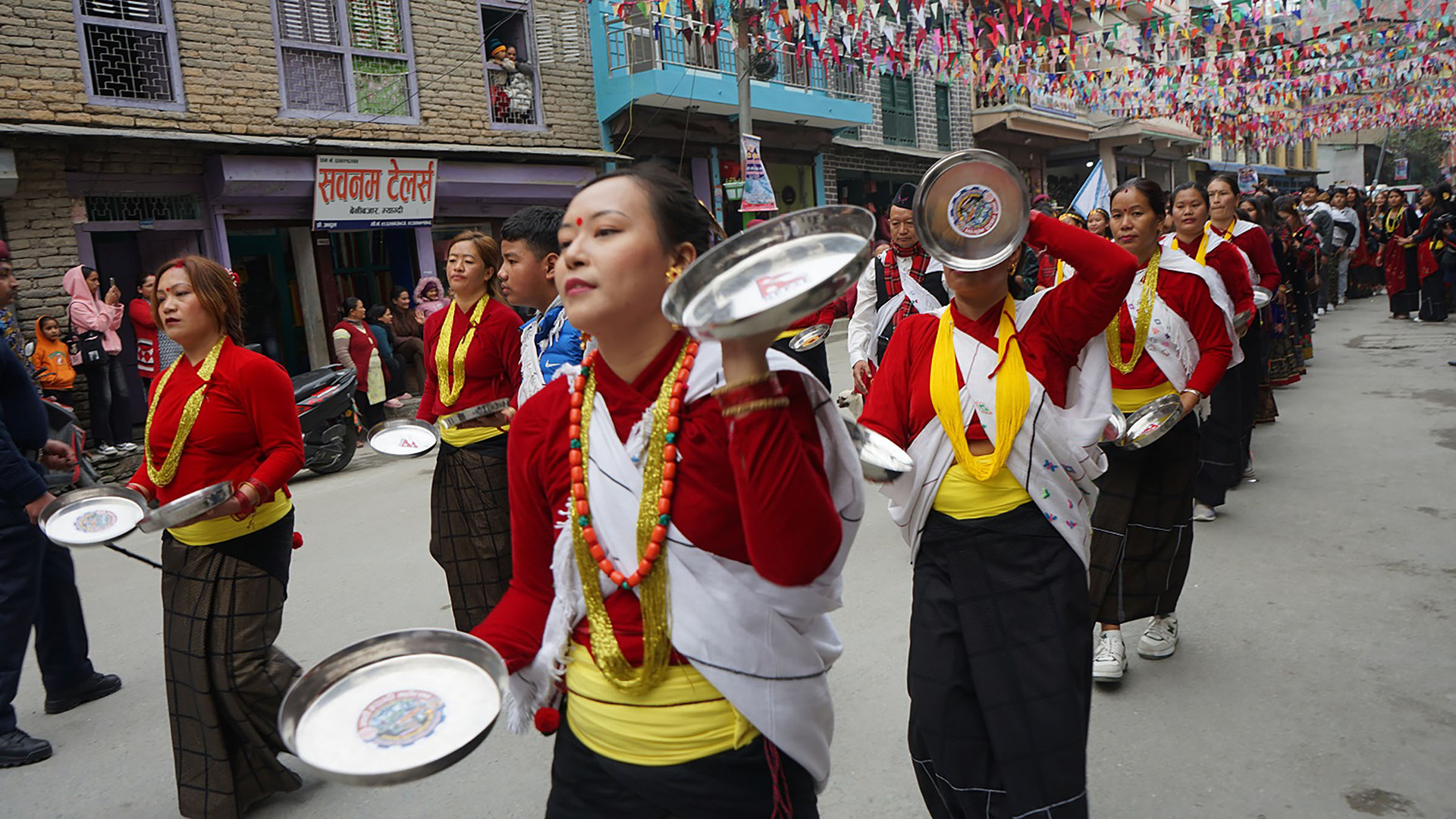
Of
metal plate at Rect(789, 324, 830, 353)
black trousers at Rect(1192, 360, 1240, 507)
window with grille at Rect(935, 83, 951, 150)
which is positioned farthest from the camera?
window with grille at Rect(935, 83, 951, 150)

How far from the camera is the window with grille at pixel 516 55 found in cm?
1396

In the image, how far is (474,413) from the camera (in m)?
3.84

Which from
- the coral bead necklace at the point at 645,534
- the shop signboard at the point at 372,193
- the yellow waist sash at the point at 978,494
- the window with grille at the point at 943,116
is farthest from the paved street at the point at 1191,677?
the window with grille at the point at 943,116

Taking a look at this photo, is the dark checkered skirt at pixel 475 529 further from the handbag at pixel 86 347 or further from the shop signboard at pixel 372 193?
the shop signboard at pixel 372 193

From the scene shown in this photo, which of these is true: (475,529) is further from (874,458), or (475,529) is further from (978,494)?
(874,458)

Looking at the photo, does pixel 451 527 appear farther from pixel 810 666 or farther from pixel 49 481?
pixel 49 481

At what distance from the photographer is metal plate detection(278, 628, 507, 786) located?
128cm

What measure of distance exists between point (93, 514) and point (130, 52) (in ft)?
29.8

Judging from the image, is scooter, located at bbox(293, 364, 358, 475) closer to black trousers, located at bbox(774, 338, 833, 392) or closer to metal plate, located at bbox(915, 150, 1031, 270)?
black trousers, located at bbox(774, 338, 833, 392)

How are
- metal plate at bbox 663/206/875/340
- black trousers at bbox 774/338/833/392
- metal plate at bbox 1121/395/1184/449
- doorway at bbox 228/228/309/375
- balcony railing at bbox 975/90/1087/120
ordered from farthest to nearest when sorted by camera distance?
balcony railing at bbox 975/90/1087/120 < doorway at bbox 228/228/309/375 < black trousers at bbox 774/338/833/392 < metal plate at bbox 1121/395/1184/449 < metal plate at bbox 663/206/875/340

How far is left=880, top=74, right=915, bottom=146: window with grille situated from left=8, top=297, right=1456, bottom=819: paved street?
16.9 m

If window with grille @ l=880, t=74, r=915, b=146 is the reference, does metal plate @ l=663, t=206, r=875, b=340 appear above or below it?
Result: below

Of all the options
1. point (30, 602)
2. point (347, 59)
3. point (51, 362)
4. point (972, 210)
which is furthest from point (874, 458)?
point (347, 59)

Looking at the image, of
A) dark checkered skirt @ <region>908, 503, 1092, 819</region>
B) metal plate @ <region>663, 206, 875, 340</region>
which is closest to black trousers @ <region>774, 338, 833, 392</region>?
dark checkered skirt @ <region>908, 503, 1092, 819</region>
